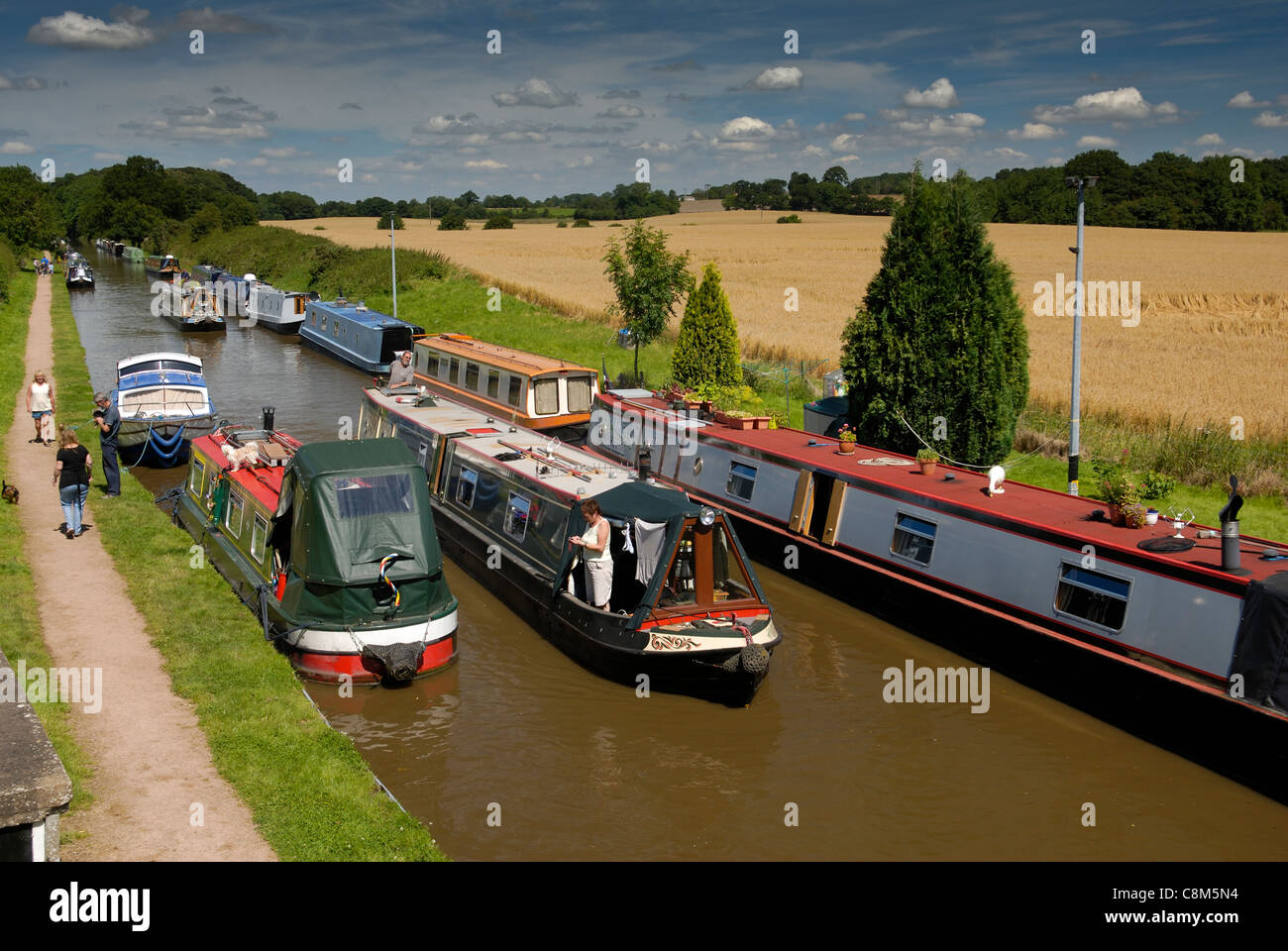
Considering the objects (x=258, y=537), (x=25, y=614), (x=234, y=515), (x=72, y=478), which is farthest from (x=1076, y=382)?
(x=72, y=478)

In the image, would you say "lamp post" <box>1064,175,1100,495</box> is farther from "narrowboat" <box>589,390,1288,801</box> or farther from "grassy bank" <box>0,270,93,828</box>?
"grassy bank" <box>0,270,93,828</box>

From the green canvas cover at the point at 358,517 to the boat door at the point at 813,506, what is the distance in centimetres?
597

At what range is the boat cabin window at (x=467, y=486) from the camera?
16.6m

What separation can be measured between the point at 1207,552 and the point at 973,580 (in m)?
2.86

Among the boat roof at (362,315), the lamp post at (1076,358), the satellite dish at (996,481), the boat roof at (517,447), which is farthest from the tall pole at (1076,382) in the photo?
the boat roof at (362,315)

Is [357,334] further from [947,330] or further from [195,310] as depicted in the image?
[947,330]

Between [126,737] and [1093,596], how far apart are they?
10035 millimetres

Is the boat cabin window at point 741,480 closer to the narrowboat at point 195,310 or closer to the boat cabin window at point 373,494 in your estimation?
the boat cabin window at point 373,494

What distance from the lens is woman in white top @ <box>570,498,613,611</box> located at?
1249cm
